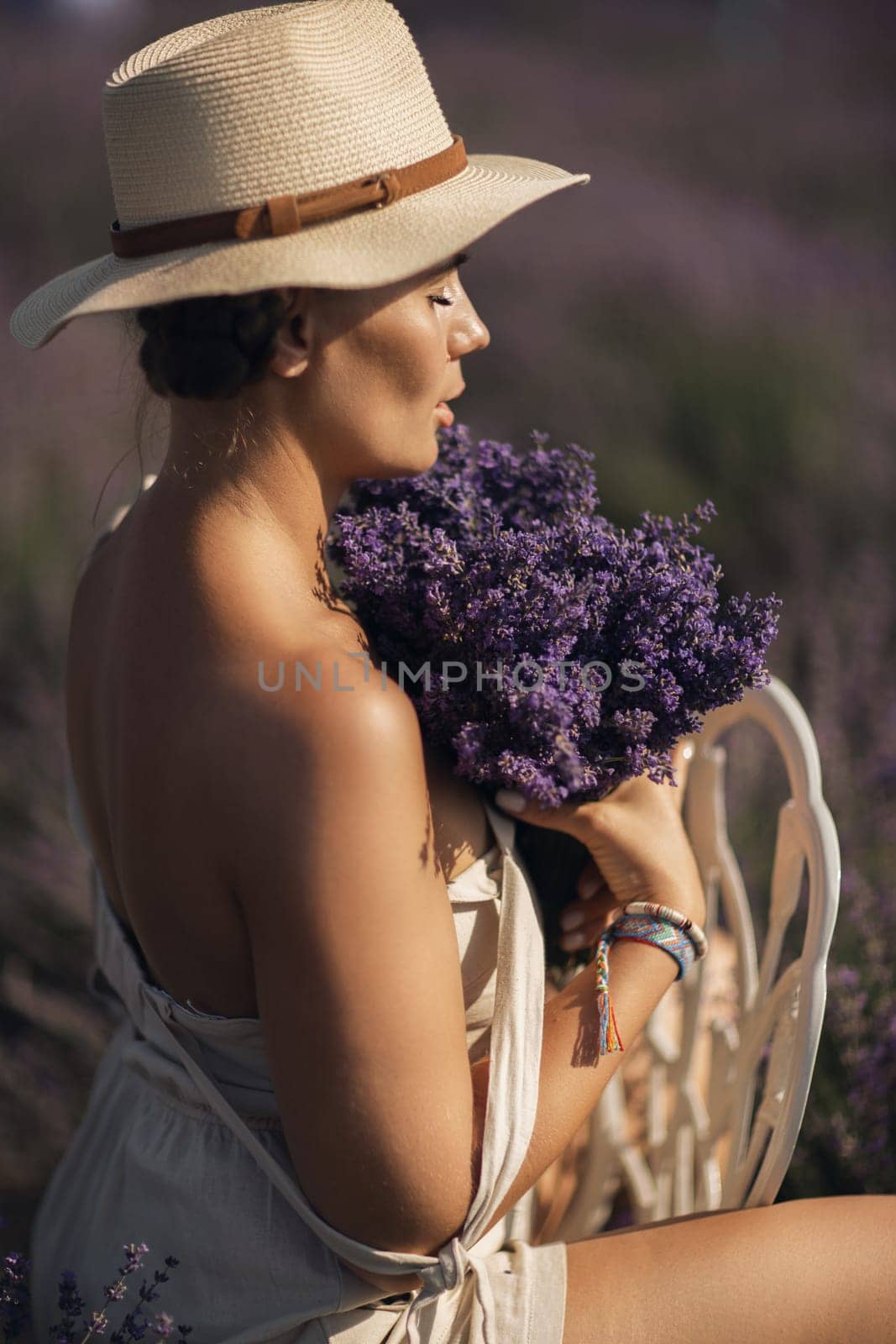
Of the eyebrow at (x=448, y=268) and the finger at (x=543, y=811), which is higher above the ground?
the eyebrow at (x=448, y=268)

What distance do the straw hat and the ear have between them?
0.20 feet

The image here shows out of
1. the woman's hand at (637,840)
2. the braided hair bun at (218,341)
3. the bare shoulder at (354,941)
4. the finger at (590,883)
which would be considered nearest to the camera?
the bare shoulder at (354,941)

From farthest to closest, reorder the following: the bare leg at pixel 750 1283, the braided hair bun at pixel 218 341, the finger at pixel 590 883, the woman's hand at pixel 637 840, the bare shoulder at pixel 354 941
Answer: the finger at pixel 590 883 < the woman's hand at pixel 637 840 < the bare leg at pixel 750 1283 < the braided hair bun at pixel 218 341 < the bare shoulder at pixel 354 941

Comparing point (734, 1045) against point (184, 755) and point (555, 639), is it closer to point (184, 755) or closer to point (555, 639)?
point (555, 639)

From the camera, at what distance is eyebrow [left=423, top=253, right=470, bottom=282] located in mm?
1481

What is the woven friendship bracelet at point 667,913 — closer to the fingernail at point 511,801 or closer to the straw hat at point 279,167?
the fingernail at point 511,801


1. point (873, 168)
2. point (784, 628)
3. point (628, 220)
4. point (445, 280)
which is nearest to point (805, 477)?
point (784, 628)

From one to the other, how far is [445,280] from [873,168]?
739 cm

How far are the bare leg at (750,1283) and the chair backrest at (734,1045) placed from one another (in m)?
0.12

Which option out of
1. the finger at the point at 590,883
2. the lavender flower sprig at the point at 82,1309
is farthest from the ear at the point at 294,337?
the lavender flower sprig at the point at 82,1309

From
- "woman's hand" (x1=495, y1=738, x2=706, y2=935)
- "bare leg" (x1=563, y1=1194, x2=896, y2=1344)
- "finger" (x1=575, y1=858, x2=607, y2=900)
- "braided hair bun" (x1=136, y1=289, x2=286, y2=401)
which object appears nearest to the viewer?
"braided hair bun" (x1=136, y1=289, x2=286, y2=401)

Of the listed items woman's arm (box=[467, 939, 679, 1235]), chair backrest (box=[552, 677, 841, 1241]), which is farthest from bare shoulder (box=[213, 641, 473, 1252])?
chair backrest (box=[552, 677, 841, 1241])

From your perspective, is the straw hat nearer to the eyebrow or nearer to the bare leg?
the eyebrow

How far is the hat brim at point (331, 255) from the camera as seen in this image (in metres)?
1.34
